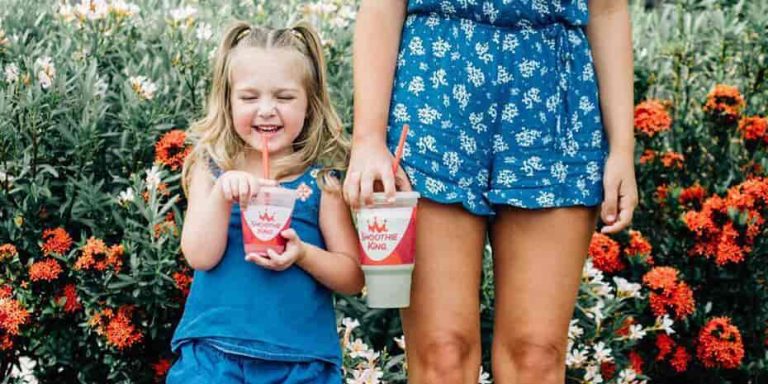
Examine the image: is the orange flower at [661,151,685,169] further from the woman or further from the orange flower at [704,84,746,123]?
the woman

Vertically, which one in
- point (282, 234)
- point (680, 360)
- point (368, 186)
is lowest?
point (680, 360)

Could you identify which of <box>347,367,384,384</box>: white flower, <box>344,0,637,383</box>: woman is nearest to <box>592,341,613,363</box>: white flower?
<box>347,367,384,384</box>: white flower

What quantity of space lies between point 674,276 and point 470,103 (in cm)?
172

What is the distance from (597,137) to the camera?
282 centimetres

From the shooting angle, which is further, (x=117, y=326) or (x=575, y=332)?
(x=575, y=332)

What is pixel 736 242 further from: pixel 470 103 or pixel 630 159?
pixel 470 103

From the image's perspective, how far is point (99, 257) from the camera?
3.55 meters

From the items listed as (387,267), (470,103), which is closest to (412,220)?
(387,267)

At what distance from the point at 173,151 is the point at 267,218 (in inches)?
46.1

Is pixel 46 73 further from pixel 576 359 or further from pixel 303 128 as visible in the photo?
pixel 576 359

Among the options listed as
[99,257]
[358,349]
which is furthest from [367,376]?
[99,257]

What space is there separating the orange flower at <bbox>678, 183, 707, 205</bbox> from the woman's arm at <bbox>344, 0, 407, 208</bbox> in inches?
83.0

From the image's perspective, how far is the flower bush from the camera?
367cm

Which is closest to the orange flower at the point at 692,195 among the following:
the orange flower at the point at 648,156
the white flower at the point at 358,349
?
the orange flower at the point at 648,156
